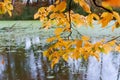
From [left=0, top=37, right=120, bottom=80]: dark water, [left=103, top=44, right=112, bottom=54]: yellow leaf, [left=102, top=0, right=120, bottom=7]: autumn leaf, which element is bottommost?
[left=0, top=37, right=120, bottom=80]: dark water

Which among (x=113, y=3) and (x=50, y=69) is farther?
(x=50, y=69)

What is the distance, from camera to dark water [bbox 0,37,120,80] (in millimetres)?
6195

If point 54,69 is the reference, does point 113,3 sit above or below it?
above

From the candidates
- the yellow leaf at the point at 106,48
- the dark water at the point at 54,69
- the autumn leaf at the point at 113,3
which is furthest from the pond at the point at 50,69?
the autumn leaf at the point at 113,3

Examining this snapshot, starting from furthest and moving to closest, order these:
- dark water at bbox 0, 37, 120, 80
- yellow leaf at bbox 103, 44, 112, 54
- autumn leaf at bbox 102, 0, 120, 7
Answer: dark water at bbox 0, 37, 120, 80, yellow leaf at bbox 103, 44, 112, 54, autumn leaf at bbox 102, 0, 120, 7

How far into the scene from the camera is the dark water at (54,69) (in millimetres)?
6195

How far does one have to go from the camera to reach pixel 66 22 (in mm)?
1949

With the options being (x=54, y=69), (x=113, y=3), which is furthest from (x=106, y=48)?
(x=54, y=69)

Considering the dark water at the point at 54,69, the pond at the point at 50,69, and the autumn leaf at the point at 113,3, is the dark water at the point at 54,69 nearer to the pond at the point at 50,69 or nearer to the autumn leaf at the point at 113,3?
the pond at the point at 50,69

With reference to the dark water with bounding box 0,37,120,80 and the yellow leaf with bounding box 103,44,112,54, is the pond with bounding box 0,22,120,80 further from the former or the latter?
the yellow leaf with bounding box 103,44,112,54

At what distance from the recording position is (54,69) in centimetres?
675

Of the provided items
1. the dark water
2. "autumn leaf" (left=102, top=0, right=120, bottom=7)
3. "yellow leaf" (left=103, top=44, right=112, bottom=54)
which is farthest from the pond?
"autumn leaf" (left=102, top=0, right=120, bottom=7)

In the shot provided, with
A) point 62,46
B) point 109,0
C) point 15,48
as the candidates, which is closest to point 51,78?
point 15,48

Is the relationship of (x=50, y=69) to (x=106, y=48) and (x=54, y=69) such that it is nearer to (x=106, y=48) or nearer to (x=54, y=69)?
(x=54, y=69)
